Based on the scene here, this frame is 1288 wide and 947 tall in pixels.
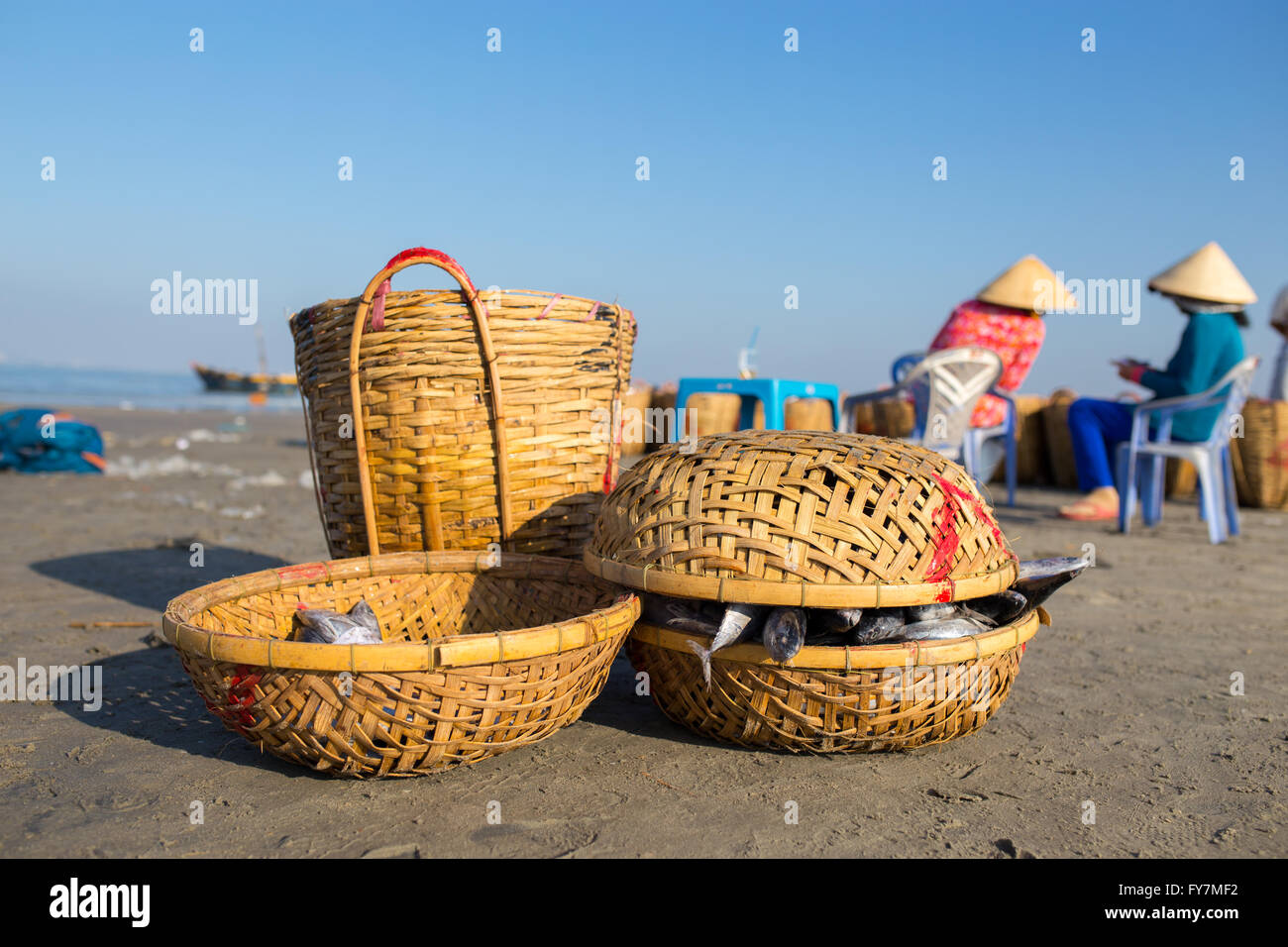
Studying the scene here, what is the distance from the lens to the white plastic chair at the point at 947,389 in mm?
5180

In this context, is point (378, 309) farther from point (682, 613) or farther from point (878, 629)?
point (878, 629)

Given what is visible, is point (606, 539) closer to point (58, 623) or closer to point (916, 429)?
point (58, 623)

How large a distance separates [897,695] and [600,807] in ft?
2.23

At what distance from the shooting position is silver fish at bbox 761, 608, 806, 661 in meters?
1.81

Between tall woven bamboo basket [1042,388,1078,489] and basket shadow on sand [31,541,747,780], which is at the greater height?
tall woven bamboo basket [1042,388,1078,489]

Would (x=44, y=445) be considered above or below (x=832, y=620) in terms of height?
above

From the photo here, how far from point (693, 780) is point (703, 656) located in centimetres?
27

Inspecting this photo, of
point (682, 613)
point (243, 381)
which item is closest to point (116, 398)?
point (243, 381)

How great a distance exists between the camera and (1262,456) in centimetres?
746

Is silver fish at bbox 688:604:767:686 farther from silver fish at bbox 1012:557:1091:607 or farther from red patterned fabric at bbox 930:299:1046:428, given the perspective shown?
red patterned fabric at bbox 930:299:1046:428

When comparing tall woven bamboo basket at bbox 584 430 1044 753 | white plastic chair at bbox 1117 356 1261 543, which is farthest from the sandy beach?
white plastic chair at bbox 1117 356 1261 543

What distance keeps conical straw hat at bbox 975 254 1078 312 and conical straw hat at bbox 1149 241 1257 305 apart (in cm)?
79

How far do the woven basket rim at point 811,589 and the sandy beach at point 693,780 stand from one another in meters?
0.39

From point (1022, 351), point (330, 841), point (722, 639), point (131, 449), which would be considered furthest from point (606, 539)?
point (131, 449)
